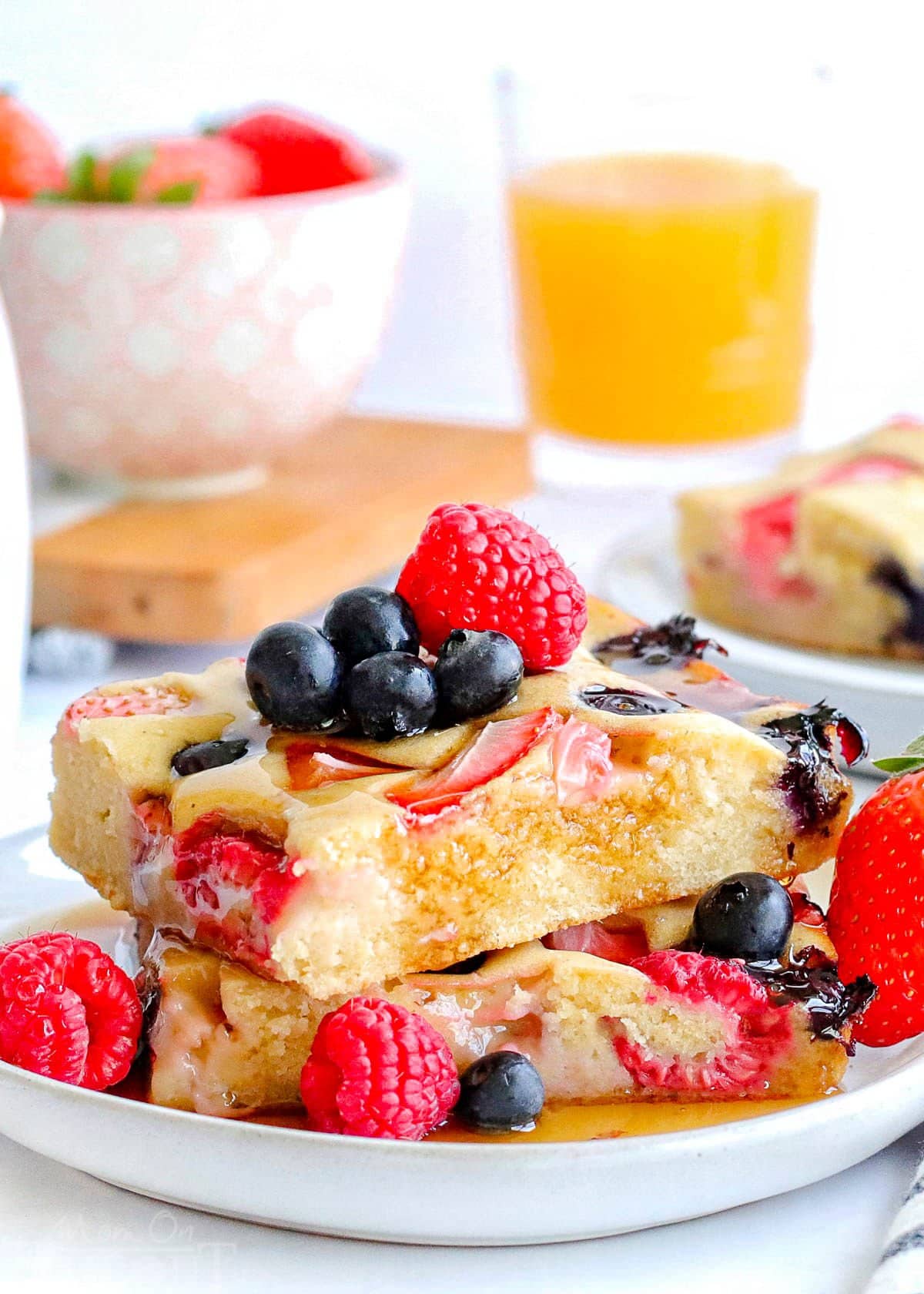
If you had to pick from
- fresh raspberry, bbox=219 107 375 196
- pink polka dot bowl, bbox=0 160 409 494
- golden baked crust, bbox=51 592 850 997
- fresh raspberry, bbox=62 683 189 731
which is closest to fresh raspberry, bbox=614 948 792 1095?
golden baked crust, bbox=51 592 850 997

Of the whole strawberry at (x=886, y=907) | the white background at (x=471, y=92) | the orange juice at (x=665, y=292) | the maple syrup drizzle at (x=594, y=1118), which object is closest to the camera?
the maple syrup drizzle at (x=594, y=1118)

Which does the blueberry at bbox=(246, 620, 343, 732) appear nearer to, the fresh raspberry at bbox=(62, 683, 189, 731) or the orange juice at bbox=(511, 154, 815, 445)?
the fresh raspberry at bbox=(62, 683, 189, 731)

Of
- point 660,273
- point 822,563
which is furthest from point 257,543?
point 660,273

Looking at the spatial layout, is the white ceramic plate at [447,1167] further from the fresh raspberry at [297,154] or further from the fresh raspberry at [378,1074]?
the fresh raspberry at [297,154]

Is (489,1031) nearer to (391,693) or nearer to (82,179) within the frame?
(391,693)

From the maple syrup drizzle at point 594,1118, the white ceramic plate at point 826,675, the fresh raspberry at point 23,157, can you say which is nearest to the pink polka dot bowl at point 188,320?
the fresh raspberry at point 23,157
